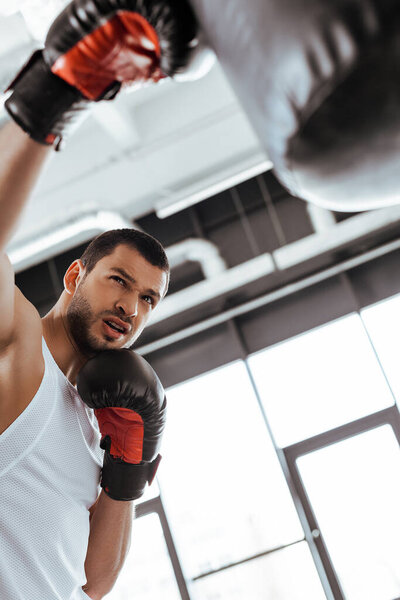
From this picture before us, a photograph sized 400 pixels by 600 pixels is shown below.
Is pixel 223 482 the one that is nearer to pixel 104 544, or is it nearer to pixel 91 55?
pixel 104 544

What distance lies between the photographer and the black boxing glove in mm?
1600

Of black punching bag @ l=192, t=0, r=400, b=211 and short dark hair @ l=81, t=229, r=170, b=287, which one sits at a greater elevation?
black punching bag @ l=192, t=0, r=400, b=211

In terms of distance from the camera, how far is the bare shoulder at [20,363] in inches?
49.3

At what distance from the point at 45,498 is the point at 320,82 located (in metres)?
1.09

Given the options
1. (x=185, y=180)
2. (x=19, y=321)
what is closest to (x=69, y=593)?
(x=19, y=321)

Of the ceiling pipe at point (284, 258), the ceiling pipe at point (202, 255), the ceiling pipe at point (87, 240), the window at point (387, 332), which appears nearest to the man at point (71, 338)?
the ceiling pipe at point (87, 240)

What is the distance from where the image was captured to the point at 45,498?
1.39 metres

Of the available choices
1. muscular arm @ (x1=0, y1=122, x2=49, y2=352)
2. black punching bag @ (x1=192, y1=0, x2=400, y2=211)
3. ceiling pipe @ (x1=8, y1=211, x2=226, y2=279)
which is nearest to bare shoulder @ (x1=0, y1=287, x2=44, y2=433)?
muscular arm @ (x1=0, y1=122, x2=49, y2=352)

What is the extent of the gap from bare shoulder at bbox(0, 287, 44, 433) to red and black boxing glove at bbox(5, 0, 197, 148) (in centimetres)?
46

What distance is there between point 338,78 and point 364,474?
4.78m

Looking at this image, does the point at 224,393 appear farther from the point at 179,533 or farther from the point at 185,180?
the point at 185,180

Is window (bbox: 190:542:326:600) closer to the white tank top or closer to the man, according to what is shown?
the man

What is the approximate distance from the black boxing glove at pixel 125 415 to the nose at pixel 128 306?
130 millimetres

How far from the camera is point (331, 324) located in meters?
5.47
